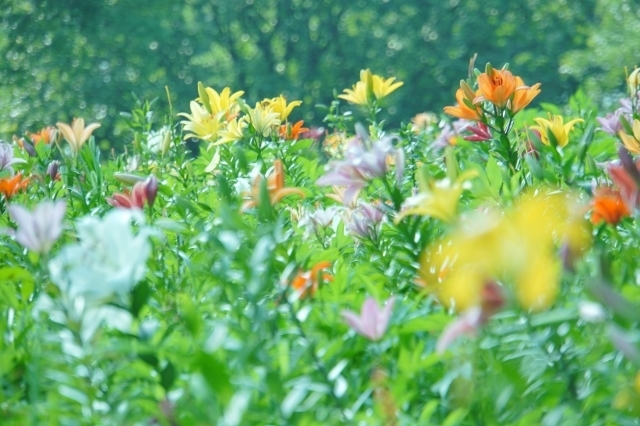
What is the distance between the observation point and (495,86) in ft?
6.25

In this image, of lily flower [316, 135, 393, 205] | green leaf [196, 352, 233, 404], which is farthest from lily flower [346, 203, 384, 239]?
green leaf [196, 352, 233, 404]

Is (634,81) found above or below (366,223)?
below

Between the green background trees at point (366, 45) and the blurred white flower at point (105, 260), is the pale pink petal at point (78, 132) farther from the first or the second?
the green background trees at point (366, 45)

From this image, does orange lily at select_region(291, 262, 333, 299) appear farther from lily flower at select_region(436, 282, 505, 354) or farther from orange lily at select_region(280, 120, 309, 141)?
orange lily at select_region(280, 120, 309, 141)

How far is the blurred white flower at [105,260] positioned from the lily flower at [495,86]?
104 cm

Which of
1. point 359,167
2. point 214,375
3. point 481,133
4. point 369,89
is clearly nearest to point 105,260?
point 214,375

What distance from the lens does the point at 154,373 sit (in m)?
1.30

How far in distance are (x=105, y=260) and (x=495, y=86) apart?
1.09m

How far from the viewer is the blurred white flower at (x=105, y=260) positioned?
0.99m

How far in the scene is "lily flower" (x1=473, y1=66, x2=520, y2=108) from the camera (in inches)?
74.9

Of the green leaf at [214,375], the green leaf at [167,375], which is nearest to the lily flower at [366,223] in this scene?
the green leaf at [167,375]

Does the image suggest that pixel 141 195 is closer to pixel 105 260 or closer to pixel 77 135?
pixel 105 260

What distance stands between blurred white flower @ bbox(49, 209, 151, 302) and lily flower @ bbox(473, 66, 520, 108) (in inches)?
41.1

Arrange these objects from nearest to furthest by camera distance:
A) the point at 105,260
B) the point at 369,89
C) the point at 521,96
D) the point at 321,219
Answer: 1. the point at 105,260
2. the point at 521,96
3. the point at 321,219
4. the point at 369,89
